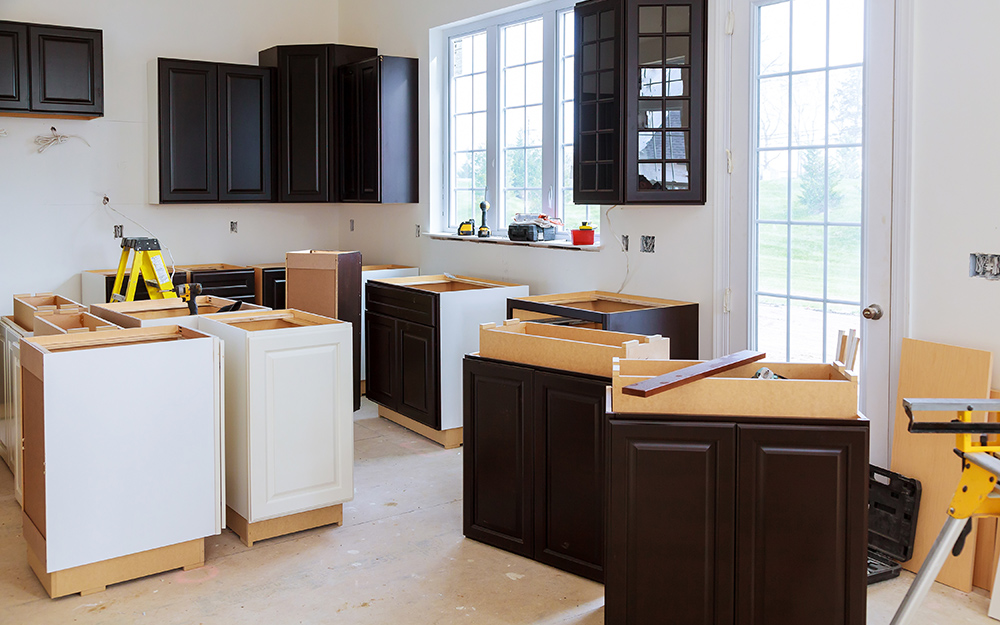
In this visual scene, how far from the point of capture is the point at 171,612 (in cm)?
310

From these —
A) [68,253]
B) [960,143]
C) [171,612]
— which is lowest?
[171,612]

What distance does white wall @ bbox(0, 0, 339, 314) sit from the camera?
6.28 meters

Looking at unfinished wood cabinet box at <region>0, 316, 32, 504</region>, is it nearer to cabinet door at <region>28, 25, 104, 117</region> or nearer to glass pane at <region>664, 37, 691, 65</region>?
cabinet door at <region>28, 25, 104, 117</region>

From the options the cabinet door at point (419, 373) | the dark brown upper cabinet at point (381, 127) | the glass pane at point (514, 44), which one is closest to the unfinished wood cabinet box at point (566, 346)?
the cabinet door at point (419, 373)

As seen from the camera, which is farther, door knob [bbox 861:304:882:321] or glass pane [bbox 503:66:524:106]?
glass pane [bbox 503:66:524:106]

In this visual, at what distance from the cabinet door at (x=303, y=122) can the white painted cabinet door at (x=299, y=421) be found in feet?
11.4

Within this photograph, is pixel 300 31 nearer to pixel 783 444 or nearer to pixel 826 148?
pixel 826 148

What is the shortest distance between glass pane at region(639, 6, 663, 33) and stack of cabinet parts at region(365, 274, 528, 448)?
1.82m

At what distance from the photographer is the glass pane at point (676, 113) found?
14.7 feet

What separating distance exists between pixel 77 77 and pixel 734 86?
4.60 meters

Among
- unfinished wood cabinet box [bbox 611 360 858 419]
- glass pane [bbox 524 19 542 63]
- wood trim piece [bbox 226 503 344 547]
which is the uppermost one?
glass pane [bbox 524 19 542 63]

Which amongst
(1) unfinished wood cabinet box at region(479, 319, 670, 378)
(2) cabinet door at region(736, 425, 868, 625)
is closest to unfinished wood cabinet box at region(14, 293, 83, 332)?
(1) unfinished wood cabinet box at region(479, 319, 670, 378)

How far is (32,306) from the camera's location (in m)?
4.56

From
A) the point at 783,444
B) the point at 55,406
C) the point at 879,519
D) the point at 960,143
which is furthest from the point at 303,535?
the point at 960,143
